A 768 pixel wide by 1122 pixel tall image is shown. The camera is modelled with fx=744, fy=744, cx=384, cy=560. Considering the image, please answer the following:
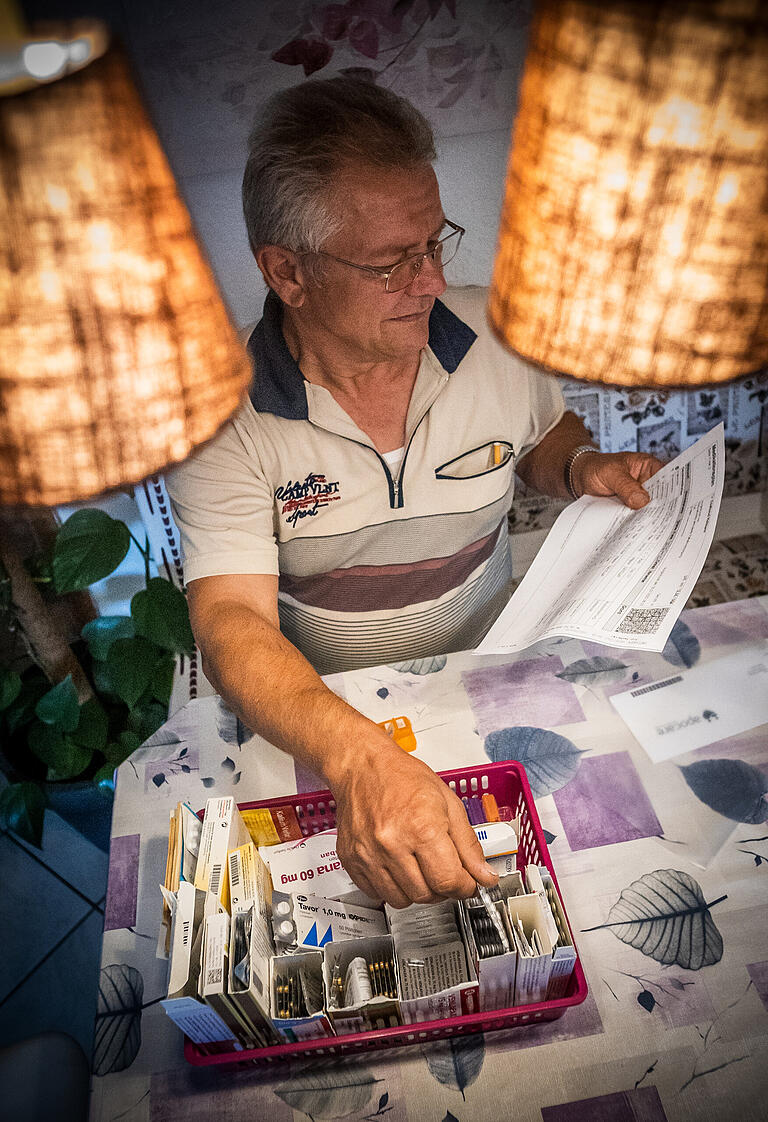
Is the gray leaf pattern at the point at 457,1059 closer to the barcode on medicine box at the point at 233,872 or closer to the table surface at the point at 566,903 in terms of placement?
the table surface at the point at 566,903

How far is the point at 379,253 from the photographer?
0.89 m

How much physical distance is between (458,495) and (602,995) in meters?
0.84

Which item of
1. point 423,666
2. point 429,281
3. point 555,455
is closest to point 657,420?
point 555,455

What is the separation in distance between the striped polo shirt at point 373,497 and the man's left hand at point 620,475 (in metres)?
0.18

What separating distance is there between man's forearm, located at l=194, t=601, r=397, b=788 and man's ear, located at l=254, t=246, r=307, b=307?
48cm

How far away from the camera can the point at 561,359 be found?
1.79 ft

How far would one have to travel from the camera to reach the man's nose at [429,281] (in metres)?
0.92

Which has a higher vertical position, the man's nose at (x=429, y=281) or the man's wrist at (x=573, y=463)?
the man's nose at (x=429, y=281)

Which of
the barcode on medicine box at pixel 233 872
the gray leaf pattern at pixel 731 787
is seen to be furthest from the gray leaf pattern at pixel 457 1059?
the gray leaf pattern at pixel 731 787

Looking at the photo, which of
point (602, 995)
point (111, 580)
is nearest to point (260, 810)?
point (602, 995)

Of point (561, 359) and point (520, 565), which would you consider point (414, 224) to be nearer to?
point (561, 359)

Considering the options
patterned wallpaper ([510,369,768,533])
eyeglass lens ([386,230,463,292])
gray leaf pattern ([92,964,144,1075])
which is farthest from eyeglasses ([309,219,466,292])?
gray leaf pattern ([92,964,144,1075])

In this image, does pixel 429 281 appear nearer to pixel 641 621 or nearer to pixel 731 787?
pixel 641 621

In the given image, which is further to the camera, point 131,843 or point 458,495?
point 458,495
